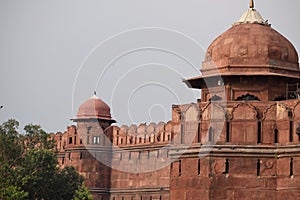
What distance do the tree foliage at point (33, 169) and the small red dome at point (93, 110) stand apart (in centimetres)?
920

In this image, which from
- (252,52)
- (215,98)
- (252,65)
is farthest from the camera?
(215,98)

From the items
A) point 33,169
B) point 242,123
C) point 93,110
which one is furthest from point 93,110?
point 242,123

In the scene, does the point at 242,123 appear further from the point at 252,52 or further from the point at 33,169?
the point at 33,169

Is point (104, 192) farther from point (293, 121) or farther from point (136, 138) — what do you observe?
point (293, 121)

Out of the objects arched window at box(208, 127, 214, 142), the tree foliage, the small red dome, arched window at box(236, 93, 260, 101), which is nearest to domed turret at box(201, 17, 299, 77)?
arched window at box(236, 93, 260, 101)

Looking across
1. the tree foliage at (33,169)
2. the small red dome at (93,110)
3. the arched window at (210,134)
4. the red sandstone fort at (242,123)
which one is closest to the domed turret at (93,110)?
the small red dome at (93,110)

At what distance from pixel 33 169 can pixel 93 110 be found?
11.5m

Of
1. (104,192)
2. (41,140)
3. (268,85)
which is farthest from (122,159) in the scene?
(268,85)

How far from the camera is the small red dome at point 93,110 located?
151 feet

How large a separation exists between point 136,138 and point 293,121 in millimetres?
19811

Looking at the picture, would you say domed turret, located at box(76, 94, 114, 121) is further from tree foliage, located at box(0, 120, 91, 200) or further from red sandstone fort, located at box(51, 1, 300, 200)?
red sandstone fort, located at box(51, 1, 300, 200)

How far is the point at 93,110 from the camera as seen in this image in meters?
45.8

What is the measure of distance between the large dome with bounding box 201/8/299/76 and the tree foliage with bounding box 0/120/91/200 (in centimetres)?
962

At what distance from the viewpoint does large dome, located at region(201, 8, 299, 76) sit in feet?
88.6
